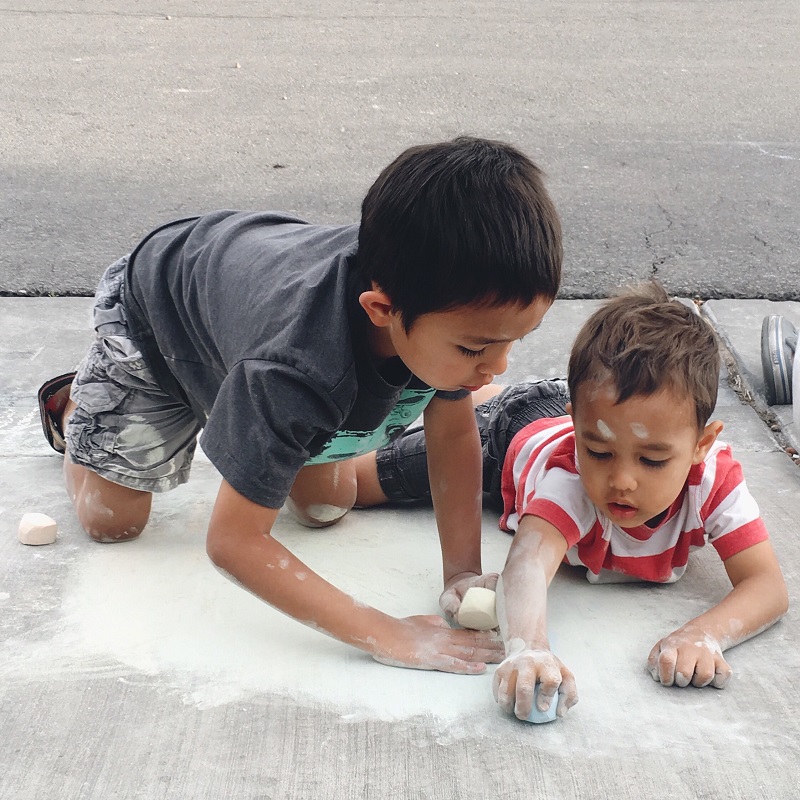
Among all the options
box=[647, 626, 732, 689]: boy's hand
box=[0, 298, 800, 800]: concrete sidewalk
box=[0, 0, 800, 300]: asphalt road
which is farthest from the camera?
box=[0, 0, 800, 300]: asphalt road

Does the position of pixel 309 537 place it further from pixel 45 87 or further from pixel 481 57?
pixel 481 57

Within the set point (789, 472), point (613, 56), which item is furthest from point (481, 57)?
point (789, 472)

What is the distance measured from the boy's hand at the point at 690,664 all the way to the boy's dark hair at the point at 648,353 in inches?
15.8

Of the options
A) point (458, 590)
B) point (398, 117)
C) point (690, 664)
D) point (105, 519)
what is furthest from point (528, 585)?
point (398, 117)

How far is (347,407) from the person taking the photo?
5.94 ft

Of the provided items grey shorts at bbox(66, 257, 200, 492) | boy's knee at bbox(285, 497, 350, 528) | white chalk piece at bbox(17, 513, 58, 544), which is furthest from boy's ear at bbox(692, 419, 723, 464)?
white chalk piece at bbox(17, 513, 58, 544)

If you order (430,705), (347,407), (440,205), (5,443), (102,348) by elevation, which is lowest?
(5,443)

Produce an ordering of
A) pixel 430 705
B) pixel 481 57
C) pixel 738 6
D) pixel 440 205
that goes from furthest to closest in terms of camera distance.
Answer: pixel 738 6, pixel 481 57, pixel 430 705, pixel 440 205

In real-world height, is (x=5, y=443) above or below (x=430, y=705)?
below

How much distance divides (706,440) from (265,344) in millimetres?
858

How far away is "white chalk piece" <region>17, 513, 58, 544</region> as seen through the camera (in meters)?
2.27

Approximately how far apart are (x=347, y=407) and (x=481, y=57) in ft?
17.1

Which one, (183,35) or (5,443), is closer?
(5,443)

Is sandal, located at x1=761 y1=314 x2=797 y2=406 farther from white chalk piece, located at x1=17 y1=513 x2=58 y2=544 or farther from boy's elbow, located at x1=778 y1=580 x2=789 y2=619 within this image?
white chalk piece, located at x1=17 y1=513 x2=58 y2=544
